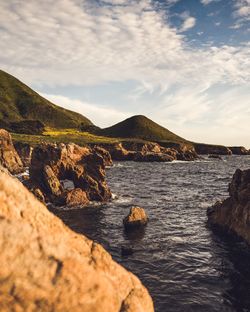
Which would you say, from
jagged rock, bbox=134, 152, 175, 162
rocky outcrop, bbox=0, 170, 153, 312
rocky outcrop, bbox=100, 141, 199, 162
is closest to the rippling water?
rocky outcrop, bbox=0, 170, 153, 312

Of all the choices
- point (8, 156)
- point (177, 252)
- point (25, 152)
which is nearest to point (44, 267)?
point (177, 252)

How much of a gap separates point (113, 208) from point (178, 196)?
16145mm

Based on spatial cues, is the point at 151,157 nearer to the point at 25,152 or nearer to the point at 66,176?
the point at 25,152

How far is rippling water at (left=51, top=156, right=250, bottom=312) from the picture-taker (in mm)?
23984

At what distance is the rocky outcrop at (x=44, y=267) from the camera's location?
915 centimetres

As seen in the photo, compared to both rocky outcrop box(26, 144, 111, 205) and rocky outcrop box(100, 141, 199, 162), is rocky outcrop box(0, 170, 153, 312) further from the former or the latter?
rocky outcrop box(100, 141, 199, 162)

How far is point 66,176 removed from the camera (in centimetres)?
Result: 6128

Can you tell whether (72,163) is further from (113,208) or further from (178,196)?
(178,196)

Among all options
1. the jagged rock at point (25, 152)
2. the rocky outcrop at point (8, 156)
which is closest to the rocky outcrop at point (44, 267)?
the rocky outcrop at point (8, 156)

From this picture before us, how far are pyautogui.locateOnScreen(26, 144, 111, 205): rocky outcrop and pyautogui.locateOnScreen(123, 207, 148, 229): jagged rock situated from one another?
1231 cm

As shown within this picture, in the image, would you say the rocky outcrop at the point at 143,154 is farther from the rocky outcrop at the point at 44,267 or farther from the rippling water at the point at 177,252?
the rocky outcrop at the point at 44,267

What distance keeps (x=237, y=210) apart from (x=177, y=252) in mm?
7956

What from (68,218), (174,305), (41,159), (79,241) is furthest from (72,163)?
(79,241)

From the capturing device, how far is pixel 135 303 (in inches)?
414
